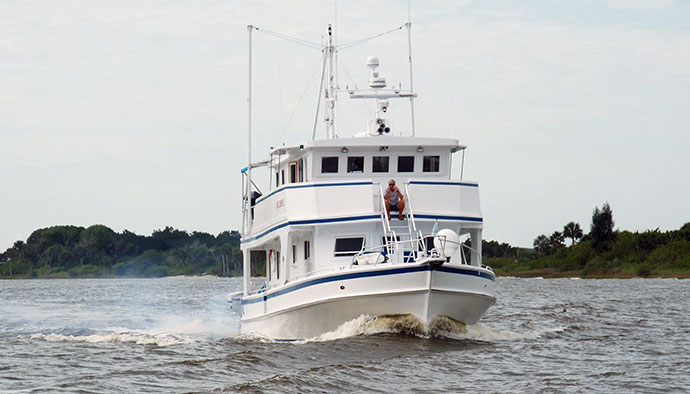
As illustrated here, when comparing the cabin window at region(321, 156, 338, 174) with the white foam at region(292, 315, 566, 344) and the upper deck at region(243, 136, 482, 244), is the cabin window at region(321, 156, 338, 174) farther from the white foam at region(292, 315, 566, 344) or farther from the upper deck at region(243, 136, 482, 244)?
the white foam at region(292, 315, 566, 344)

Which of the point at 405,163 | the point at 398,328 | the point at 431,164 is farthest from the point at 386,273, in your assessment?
the point at 431,164

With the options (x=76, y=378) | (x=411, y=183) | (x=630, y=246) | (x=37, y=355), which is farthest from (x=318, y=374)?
(x=630, y=246)

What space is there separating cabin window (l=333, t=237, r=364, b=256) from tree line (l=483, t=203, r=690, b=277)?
71128mm

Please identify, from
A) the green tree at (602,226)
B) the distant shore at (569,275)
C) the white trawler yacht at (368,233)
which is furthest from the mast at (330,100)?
the green tree at (602,226)

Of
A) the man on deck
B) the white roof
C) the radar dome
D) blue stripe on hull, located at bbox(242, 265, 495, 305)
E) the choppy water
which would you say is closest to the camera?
the choppy water

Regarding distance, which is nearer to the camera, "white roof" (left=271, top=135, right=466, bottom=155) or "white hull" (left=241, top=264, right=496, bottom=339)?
"white hull" (left=241, top=264, right=496, bottom=339)

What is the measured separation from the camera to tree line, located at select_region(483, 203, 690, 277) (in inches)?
3637

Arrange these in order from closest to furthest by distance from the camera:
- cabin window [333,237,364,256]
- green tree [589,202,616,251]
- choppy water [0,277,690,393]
A: choppy water [0,277,690,393] < cabin window [333,237,364,256] < green tree [589,202,616,251]

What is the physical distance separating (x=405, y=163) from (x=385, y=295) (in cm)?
455

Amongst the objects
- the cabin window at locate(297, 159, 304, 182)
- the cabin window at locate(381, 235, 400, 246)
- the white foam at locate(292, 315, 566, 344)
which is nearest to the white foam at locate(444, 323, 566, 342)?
the white foam at locate(292, 315, 566, 344)

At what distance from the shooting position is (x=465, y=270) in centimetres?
2106

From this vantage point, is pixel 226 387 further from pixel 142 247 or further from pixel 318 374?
pixel 142 247

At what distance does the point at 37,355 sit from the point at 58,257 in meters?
126

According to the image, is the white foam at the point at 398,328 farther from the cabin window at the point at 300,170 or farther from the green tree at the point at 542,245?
the green tree at the point at 542,245
